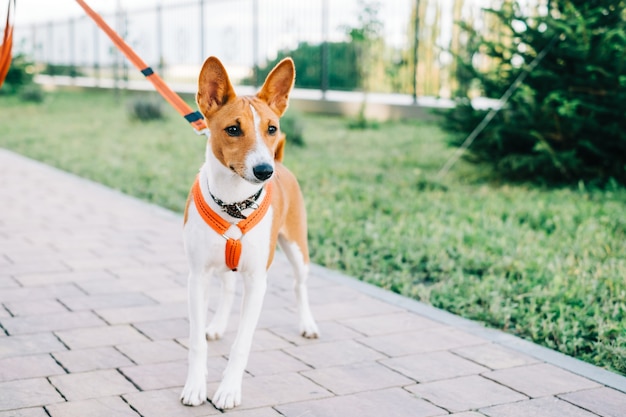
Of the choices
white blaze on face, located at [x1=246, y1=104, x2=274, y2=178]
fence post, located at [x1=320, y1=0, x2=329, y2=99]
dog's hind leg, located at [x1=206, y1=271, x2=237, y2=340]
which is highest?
fence post, located at [x1=320, y1=0, x2=329, y2=99]

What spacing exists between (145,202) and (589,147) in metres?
4.53

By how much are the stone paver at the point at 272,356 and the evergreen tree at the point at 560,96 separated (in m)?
3.70

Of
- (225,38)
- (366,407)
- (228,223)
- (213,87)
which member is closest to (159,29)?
(225,38)

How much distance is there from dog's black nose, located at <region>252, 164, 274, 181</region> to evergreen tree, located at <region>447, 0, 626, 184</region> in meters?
5.26

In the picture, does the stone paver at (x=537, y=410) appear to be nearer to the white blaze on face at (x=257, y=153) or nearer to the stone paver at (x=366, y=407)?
the stone paver at (x=366, y=407)

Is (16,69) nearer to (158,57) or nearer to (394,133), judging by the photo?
(158,57)

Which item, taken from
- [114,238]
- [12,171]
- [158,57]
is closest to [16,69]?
[158,57]

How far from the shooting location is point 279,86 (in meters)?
3.31

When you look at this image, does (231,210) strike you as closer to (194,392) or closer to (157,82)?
(194,392)

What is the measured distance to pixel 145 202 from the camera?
7789 mm

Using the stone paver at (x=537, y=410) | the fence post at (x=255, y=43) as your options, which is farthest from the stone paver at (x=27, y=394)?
the fence post at (x=255, y=43)

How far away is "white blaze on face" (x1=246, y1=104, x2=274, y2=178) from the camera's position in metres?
2.92

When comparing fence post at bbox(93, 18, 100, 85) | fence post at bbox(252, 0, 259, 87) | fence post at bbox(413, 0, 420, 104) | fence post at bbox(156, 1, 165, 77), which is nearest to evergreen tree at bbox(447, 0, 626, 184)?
fence post at bbox(413, 0, 420, 104)

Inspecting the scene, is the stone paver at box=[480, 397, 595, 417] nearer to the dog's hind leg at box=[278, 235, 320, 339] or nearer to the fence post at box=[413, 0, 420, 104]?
the dog's hind leg at box=[278, 235, 320, 339]
